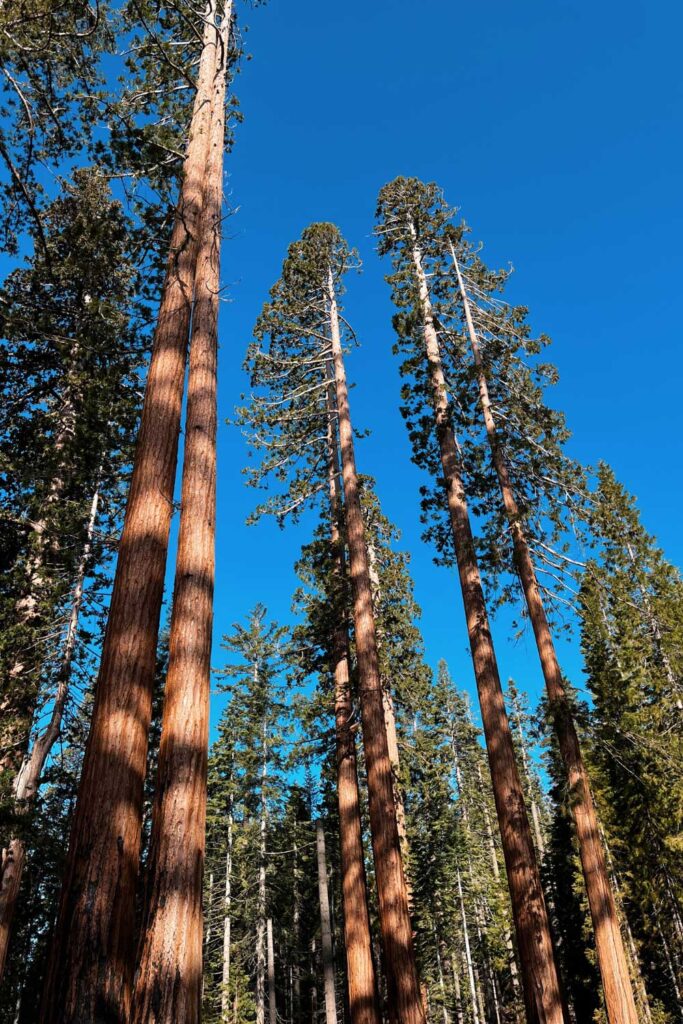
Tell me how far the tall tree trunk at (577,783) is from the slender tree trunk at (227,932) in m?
13.0

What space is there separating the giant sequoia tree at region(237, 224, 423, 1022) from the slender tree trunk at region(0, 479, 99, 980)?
4574 millimetres

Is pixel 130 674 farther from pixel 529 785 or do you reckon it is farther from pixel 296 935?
pixel 529 785

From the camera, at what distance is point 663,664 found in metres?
19.1

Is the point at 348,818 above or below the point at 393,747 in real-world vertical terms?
below

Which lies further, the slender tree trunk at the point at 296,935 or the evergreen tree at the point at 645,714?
the slender tree trunk at the point at 296,935

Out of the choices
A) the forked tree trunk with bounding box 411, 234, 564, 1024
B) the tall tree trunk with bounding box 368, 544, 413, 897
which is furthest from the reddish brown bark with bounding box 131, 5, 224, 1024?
the tall tree trunk with bounding box 368, 544, 413, 897

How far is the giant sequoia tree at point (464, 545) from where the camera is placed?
7395mm

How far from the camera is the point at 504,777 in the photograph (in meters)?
8.57

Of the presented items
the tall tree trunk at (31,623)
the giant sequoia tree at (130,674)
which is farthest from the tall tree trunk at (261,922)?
the giant sequoia tree at (130,674)

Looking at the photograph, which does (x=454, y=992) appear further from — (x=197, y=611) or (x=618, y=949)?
(x=197, y=611)

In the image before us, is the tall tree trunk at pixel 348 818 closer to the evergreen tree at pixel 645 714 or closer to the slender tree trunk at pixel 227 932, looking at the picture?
the evergreen tree at pixel 645 714

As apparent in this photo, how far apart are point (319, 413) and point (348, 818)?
8651mm

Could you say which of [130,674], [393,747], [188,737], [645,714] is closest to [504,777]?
[188,737]

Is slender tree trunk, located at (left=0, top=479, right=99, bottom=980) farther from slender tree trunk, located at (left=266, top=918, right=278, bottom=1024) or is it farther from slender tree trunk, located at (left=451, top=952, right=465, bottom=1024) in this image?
slender tree trunk, located at (left=451, top=952, right=465, bottom=1024)
